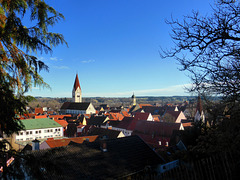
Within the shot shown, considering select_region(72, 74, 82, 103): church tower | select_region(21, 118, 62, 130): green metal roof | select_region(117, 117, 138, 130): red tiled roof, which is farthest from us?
select_region(72, 74, 82, 103): church tower

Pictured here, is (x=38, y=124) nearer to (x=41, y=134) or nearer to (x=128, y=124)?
(x=41, y=134)

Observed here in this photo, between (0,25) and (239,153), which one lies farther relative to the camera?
(239,153)

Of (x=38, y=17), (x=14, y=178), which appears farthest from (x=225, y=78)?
(x=14, y=178)

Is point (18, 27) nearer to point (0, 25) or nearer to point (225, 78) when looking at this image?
point (0, 25)

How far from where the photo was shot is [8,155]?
355 cm

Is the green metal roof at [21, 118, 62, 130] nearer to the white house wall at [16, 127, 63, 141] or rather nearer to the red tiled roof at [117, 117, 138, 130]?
the white house wall at [16, 127, 63, 141]

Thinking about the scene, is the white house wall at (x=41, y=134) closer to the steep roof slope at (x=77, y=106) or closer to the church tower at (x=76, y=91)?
the steep roof slope at (x=77, y=106)

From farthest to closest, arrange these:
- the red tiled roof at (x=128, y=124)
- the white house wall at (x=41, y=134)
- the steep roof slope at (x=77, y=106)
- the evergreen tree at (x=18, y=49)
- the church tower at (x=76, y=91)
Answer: the church tower at (x=76, y=91) < the steep roof slope at (x=77, y=106) < the red tiled roof at (x=128, y=124) < the white house wall at (x=41, y=134) < the evergreen tree at (x=18, y=49)

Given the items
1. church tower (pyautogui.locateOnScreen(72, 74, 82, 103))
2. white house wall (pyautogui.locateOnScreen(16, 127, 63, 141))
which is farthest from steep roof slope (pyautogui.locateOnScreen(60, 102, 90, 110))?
white house wall (pyautogui.locateOnScreen(16, 127, 63, 141))

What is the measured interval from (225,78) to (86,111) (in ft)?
276

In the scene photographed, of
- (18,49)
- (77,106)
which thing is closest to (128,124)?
(18,49)

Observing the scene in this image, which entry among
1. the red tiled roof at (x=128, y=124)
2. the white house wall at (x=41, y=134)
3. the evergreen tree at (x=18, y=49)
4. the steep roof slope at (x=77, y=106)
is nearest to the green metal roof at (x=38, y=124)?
the white house wall at (x=41, y=134)

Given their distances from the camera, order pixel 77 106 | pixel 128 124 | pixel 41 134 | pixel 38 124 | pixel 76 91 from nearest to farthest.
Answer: pixel 41 134, pixel 38 124, pixel 128 124, pixel 77 106, pixel 76 91

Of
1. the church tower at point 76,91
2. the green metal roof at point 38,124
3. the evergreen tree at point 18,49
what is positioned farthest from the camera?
the church tower at point 76,91
